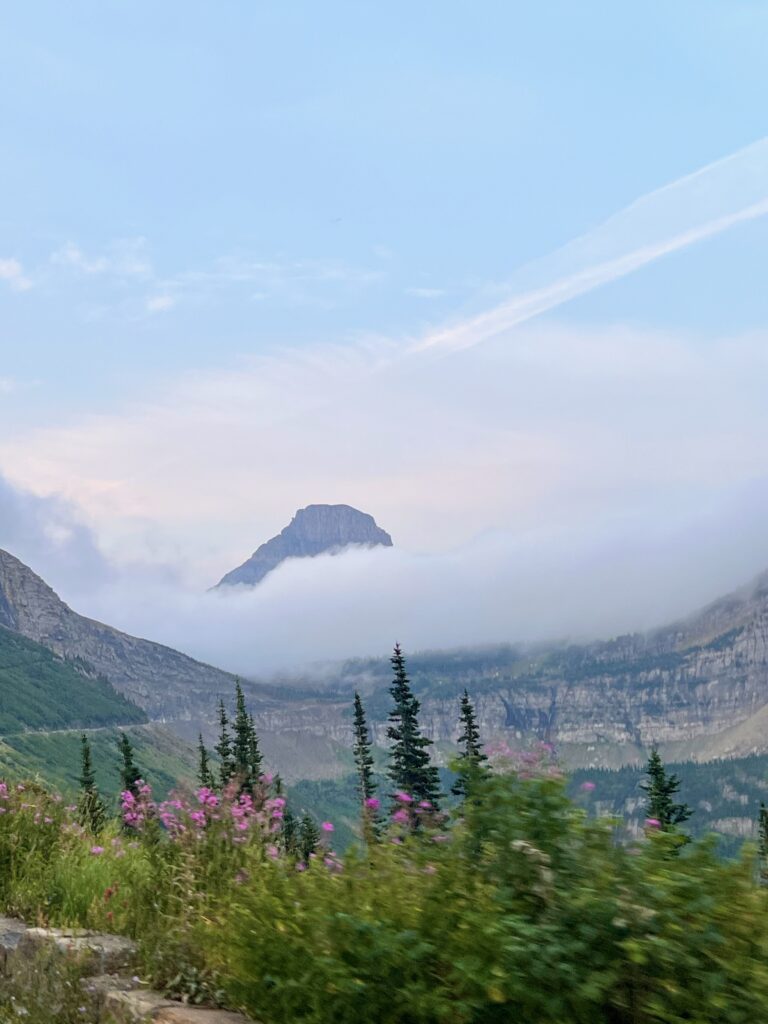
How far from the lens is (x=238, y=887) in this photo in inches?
370

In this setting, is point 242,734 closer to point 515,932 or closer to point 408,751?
point 408,751

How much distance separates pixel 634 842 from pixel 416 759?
7688cm

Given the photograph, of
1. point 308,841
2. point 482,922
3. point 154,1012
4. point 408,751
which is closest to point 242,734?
point 408,751

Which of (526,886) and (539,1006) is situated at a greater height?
(526,886)

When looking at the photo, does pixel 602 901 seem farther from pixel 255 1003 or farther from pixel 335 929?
pixel 255 1003

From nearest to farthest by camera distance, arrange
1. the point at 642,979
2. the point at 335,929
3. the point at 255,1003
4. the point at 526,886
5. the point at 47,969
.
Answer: the point at 642,979 → the point at 526,886 → the point at 335,929 → the point at 255,1003 → the point at 47,969

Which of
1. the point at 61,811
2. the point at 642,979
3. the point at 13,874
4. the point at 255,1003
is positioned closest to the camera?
the point at 642,979

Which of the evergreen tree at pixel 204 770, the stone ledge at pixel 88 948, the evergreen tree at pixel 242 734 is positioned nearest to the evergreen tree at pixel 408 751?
the evergreen tree at pixel 242 734

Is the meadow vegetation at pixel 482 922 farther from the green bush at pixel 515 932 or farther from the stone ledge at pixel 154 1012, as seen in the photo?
the stone ledge at pixel 154 1012

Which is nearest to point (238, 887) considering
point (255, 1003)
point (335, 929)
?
point (255, 1003)

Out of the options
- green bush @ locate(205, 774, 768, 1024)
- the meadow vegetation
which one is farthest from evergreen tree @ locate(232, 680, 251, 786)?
green bush @ locate(205, 774, 768, 1024)

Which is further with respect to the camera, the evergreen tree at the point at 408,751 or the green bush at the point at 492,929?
the evergreen tree at the point at 408,751

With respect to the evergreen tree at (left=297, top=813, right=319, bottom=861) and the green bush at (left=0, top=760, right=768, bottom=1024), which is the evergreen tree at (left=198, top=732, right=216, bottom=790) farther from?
the green bush at (left=0, top=760, right=768, bottom=1024)

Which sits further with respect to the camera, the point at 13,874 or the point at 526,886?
the point at 13,874
